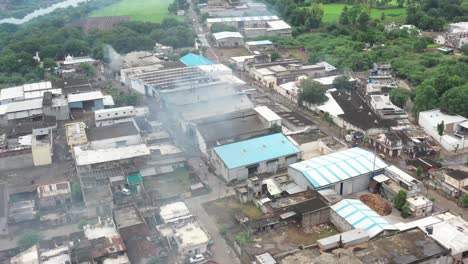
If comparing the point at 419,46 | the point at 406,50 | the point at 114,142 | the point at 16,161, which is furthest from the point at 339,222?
the point at 419,46

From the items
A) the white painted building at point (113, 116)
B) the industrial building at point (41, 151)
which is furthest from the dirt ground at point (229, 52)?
the industrial building at point (41, 151)

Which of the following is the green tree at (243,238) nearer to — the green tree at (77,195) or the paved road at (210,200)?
the paved road at (210,200)

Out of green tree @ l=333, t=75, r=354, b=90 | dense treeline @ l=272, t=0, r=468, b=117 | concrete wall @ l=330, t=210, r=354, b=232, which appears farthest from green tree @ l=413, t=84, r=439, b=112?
concrete wall @ l=330, t=210, r=354, b=232

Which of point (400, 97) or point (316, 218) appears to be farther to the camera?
point (400, 97)

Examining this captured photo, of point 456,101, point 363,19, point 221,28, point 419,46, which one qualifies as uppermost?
point 363,19

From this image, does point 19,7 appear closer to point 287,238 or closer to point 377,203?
point 287,238

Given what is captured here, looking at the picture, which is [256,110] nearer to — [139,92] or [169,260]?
[139,92]
